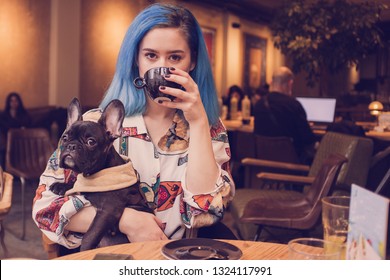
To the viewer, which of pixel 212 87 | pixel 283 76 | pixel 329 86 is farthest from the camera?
pixel 329 86

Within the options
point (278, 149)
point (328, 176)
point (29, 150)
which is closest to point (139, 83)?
point (328, 176)

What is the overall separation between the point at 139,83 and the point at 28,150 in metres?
2.62

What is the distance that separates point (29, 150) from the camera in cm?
365

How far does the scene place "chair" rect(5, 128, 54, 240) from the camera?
358cm

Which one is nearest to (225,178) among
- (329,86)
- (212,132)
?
(212,132)

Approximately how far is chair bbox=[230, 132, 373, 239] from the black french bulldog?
146cm

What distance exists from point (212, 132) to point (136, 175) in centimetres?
29

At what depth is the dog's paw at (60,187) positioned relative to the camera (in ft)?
4.02

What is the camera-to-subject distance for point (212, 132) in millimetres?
1441

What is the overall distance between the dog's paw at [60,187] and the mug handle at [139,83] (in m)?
0.28

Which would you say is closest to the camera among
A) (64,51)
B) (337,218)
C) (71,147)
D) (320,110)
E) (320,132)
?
(337,218)

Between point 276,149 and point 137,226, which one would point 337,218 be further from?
point 276,149
